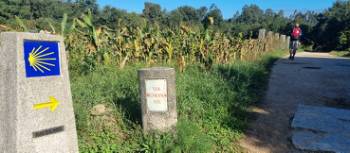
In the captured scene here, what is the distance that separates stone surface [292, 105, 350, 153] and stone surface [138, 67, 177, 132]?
64.7 inches

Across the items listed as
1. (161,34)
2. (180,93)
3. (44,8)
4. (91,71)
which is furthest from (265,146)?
(44,8)

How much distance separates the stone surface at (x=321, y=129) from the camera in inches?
181

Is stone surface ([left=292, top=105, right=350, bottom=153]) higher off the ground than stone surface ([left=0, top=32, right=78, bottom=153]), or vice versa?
stone surface ([left=0, top=32, right=78, bottom=153])

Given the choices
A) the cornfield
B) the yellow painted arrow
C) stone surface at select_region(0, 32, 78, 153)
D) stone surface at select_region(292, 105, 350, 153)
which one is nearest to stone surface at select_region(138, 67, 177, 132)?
stone surface at select_region(0, 32, 78, 153)

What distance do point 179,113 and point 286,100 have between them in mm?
2672

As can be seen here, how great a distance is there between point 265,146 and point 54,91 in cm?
262

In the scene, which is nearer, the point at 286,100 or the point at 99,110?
the point at 99,110

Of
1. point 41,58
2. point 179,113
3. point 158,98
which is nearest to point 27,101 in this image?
point 41,58

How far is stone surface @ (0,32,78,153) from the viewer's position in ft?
10.1

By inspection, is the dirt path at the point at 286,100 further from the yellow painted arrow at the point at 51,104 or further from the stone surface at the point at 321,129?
the yellow painted arrow at the point at 51,104

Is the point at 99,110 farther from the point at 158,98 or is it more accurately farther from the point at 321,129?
the point at 321,129

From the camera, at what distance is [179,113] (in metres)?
5.05

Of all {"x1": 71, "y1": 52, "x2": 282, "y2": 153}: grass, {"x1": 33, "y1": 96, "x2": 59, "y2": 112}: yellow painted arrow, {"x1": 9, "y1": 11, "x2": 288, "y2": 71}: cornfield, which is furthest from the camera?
{"x1": 9, "y1": 11, "x2": 288, "y2": 71}: cornfield

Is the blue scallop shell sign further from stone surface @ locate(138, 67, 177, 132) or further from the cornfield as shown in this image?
the cornfield
